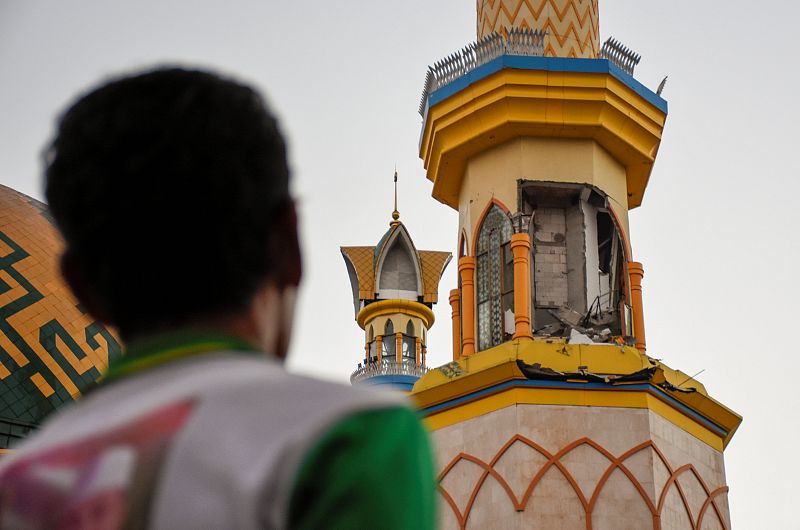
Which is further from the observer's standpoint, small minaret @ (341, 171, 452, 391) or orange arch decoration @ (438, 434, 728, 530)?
small minaret @ (341, 171, 452, 391)

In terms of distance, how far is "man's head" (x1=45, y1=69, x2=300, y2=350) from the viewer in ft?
3.82

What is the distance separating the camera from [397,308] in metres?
28.9

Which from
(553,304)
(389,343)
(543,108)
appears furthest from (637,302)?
(389,343)

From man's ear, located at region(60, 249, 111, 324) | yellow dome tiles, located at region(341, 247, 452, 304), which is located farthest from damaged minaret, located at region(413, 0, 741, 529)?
yellow dome tiles, located at region(341, 247, 452, 304)

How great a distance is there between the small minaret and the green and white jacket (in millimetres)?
25770

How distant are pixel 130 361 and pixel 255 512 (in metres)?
0.25

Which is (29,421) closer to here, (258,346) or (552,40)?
(552,40)

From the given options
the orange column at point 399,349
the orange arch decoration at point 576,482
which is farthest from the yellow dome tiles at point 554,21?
the orange column at point 399,349

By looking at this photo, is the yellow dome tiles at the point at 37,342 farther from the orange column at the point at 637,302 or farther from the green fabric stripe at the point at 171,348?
the green fabric stripe at the point at 171,348

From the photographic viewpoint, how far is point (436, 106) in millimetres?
10820

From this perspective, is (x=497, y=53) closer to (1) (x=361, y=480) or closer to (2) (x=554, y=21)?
(2) (x=554, y=21)

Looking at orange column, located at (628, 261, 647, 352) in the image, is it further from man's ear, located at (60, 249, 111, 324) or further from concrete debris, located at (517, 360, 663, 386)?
man's ear, located at (60, 249, 111, 324)

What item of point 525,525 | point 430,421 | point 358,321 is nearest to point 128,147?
point 525,525

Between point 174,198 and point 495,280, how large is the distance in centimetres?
944
